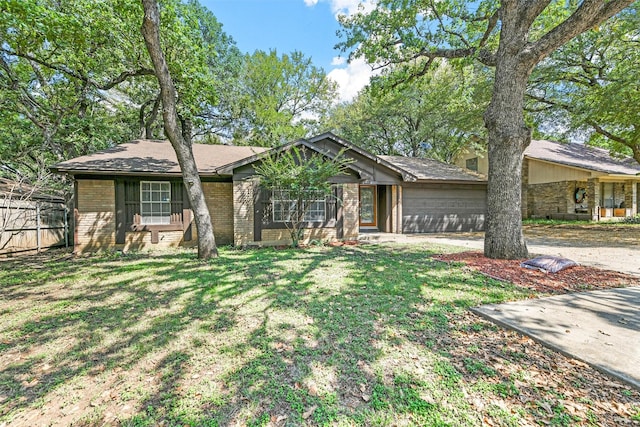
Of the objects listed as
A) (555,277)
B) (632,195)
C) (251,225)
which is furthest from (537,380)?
(632,195)

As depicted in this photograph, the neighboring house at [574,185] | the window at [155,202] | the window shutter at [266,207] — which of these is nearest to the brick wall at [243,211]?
the window shutter at [266,207]

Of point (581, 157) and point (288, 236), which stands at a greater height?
point (581, 157)

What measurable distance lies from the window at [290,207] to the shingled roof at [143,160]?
2.43m

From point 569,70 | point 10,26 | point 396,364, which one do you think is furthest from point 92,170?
point 569,70

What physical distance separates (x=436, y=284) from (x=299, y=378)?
3427 millimetres

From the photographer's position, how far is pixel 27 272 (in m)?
6.56

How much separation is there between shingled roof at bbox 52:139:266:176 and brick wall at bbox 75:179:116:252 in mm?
684

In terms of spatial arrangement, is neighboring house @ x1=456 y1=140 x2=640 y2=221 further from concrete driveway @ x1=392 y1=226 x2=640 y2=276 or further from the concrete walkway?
the concrete walkway

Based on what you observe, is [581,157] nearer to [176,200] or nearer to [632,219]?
[632,219]

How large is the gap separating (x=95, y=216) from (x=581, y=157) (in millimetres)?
26505

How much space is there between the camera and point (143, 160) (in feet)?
32.6

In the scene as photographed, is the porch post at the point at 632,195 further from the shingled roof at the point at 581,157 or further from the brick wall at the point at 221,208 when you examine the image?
the brick wall at the point at 221,208

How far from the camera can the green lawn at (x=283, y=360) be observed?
7.37 feet

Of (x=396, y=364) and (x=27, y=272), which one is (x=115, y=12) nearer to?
(x=27, y=272)
